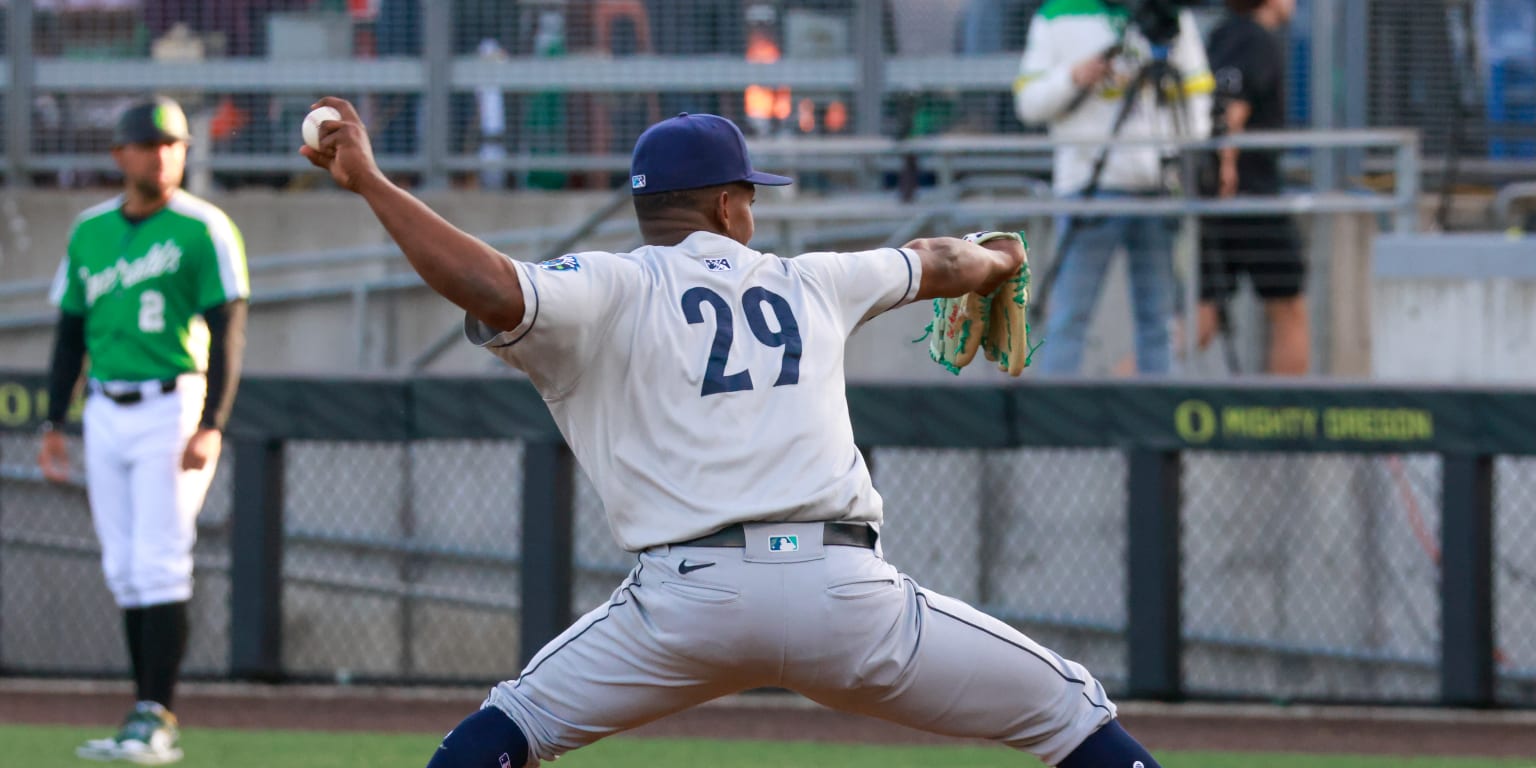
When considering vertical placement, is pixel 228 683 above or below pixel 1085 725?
below

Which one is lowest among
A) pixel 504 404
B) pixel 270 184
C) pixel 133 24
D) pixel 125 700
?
pixel 125 700

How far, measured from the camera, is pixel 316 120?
11.3ft

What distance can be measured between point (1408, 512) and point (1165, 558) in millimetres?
1007

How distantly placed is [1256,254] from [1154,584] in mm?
Answer: 2094

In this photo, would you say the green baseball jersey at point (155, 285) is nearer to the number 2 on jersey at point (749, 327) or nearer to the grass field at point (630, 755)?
the grass field at point (630, 755)

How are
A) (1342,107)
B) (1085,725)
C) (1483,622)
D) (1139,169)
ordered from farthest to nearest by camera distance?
1. (1342,107)
2. (1139,169)
3. (1483,622)
4. (1085,725)

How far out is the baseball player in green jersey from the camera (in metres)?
6.29

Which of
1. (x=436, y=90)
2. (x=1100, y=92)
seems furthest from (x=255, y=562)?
(x=1100, y=92)

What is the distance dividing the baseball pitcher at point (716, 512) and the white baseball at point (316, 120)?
1.1 inches

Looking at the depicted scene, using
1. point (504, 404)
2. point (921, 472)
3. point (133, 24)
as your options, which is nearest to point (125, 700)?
point (504, 404)

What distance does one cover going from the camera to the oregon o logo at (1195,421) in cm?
736

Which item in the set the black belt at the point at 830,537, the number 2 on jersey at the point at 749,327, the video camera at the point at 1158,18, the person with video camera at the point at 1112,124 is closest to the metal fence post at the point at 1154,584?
the person with video camera at the point at 1112,124

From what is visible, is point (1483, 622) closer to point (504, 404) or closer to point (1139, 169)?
point (1139, 169)

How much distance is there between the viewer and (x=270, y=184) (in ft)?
36.5
